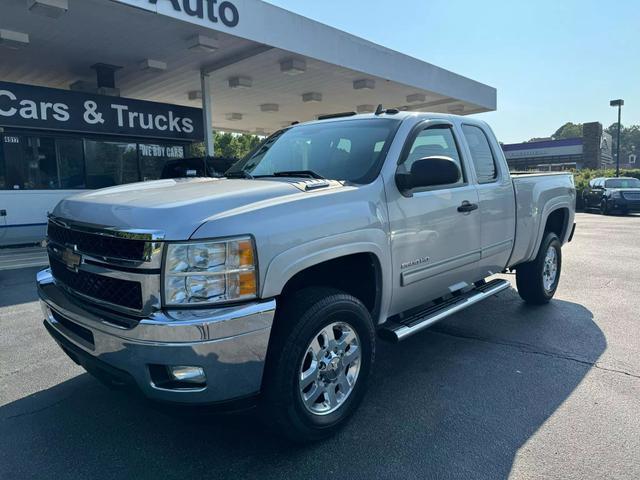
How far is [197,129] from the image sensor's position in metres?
14.6

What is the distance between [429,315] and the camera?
373cm

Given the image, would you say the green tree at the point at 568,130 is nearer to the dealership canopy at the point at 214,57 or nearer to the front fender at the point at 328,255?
the dealership canopy at the point at 214,57

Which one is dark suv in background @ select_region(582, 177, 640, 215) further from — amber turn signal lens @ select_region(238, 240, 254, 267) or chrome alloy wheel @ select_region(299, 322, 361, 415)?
amber turn signal lens @ select_region(238, 240, 254, 267)

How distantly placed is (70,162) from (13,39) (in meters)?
3.00

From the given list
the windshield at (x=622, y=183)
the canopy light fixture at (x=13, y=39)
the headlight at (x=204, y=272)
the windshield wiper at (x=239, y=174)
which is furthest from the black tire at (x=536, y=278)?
the windshield at (x=622, y=183)

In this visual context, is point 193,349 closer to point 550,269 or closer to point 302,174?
point 302,174

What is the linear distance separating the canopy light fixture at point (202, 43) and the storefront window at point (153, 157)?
11.6ft

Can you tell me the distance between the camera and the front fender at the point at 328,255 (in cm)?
254

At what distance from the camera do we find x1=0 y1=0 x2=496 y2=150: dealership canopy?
1022 cm

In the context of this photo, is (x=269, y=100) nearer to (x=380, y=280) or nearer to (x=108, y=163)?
(x=108, y=163)

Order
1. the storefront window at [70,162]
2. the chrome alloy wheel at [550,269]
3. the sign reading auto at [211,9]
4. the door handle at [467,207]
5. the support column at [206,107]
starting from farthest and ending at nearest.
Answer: the support column at [206,107] → the storefront window at [70,162] → the sign reading auto at [211,9] → the chrome alloy wheel at [550,269] → the door handle at [467,207]

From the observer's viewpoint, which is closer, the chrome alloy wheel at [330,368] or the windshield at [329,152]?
the chrome alloy wheel at [330,368]

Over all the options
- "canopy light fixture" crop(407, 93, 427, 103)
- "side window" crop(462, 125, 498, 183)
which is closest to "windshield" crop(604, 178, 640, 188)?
"canopy light fixture" crop(407, 93, 427, 103)

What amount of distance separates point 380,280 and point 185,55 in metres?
11.6
